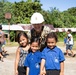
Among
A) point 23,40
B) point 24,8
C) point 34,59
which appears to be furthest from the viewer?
point 24,8

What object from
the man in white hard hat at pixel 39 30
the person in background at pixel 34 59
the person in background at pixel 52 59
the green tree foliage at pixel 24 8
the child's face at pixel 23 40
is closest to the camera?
the person in background at pixel 52 59

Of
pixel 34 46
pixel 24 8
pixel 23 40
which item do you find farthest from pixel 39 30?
pixel 24 8

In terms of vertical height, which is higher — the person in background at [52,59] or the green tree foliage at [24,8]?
the green tree foliage at [24,8]

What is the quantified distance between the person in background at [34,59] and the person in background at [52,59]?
0.41 ft

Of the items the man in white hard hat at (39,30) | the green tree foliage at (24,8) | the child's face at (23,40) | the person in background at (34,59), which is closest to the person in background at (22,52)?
the child's face at (23,40)

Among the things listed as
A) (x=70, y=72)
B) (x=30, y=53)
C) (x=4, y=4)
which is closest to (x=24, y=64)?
(x=30, y=53)

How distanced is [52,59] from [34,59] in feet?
1.03

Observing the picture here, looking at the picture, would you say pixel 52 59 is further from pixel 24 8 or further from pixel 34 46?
pixel 24 8

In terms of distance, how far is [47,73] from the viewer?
5027 mm

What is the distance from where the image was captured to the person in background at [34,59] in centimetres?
510

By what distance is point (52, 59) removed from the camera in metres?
4.98

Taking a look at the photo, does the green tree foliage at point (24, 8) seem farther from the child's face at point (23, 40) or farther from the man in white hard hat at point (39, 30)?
the man in white hard hat at point (39, 30)

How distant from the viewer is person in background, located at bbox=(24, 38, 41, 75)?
5.10m

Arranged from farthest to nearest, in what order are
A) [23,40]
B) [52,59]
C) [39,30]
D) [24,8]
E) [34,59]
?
[24,8], [23,40], [39,30], [34,59], [52,59]
